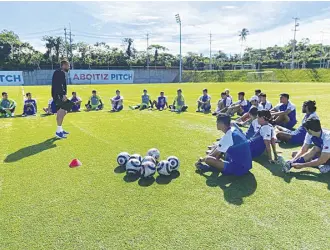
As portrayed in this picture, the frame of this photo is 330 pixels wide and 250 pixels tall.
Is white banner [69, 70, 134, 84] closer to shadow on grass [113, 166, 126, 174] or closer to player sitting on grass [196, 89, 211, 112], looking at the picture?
player sitting on grass [196, 89, 211, 112]

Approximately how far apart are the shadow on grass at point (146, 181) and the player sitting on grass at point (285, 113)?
592 cm

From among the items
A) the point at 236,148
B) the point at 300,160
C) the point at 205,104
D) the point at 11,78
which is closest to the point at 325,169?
the point at 300,160

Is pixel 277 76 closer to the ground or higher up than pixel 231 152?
higher up

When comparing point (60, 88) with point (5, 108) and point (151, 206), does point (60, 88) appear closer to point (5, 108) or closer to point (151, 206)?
point (151, 206)

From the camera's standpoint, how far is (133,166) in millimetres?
5805

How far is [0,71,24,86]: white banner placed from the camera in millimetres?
46688

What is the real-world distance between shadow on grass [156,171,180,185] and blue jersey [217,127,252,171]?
3.50 feet

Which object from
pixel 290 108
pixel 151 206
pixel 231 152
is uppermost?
pixel 290 108

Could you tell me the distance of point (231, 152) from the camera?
5.51 m

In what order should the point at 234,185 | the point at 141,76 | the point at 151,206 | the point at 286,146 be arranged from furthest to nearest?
the point at 141,76, the point at 286,146, the point at 234,185, the point at 151,206

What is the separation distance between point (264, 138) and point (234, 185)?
1624 millimetres

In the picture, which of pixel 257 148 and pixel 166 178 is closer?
pixel 166 178

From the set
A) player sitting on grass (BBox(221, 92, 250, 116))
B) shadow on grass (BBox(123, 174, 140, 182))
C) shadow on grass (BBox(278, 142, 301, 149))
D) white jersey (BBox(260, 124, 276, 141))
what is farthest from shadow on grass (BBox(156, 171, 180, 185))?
player sitting on grass (BBox(221, 92, 250, 116))

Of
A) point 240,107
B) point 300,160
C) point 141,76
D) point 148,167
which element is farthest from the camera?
point 141,76
